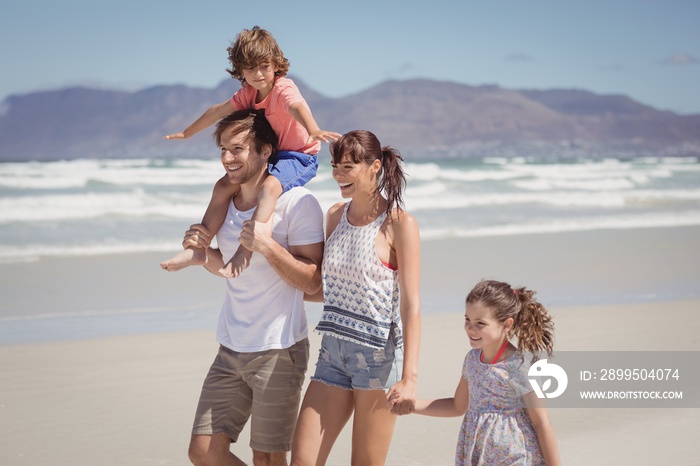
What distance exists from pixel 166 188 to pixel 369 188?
820 inches

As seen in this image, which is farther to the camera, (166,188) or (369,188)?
(166,188)

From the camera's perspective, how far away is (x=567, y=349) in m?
7.13

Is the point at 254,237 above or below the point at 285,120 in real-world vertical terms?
below

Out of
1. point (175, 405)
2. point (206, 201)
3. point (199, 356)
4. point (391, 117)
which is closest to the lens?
point (175, 405)

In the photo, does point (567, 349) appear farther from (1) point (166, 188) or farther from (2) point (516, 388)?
(1) point (166, 188)

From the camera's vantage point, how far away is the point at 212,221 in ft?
12.4


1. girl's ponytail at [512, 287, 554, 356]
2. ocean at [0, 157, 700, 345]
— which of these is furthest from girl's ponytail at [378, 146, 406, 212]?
ocean at [0, 157, 700, 345]

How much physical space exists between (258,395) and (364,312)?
0.57 m

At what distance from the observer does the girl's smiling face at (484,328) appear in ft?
10.5

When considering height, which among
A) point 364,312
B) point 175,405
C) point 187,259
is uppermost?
point 187,259

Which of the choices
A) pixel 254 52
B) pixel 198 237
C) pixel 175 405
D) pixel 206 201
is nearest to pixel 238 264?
pixel 198 237

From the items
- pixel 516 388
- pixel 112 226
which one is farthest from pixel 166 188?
pixel 516 388

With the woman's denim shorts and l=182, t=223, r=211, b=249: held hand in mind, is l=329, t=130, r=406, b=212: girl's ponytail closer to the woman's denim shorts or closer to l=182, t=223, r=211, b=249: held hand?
the woman's denim shorts

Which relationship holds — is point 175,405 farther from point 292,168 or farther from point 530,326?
point 530,326
